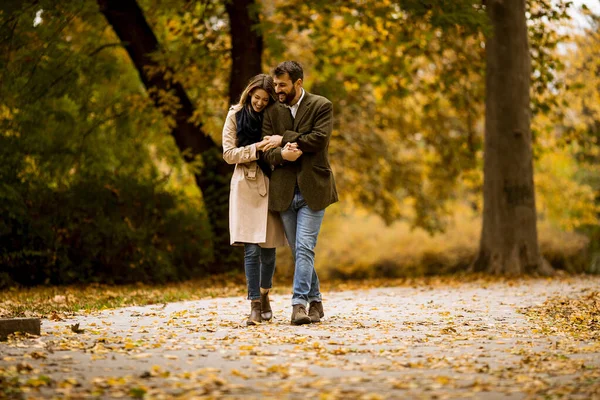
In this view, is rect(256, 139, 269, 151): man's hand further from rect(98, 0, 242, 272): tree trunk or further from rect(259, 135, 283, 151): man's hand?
rect(98, 0, 242, 272): tree trunk

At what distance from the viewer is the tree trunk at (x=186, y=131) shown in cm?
1588

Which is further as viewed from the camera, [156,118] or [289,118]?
[156,118]

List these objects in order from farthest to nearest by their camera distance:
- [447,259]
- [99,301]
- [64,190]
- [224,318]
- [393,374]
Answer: [447,259] < [64,190] < [99,301] < [224,318] < [393,374]

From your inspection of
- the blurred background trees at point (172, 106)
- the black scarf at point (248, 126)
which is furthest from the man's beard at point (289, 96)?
the blurred background trees at point (172, 106)

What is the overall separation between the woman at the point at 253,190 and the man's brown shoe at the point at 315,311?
47 cm

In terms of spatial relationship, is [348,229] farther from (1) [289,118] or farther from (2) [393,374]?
(2) [393,374]

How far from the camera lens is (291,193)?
24.4 ft

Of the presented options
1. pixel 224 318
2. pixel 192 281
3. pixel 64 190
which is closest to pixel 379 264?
pixel 192 281

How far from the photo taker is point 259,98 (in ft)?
24.5

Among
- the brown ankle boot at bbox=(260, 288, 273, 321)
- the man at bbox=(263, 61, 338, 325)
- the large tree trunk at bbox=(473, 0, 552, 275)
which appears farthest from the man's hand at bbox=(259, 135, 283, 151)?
the large tree trunk at bbox=(473, 0, 552, 275)

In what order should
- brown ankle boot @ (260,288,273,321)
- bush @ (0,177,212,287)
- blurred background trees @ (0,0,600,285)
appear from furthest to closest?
1. blurred background trees @ (0,0,600,285)
2. bush @ (0,177,212,287)
3. brown ankle boot @ (260,288,273,321)

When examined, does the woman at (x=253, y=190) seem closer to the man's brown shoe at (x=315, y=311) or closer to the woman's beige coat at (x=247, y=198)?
the woman's beige coat at (x=247, y=198)

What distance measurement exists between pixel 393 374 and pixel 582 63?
17993 millimetres

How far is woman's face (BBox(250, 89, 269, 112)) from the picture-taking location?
7.45 metres
